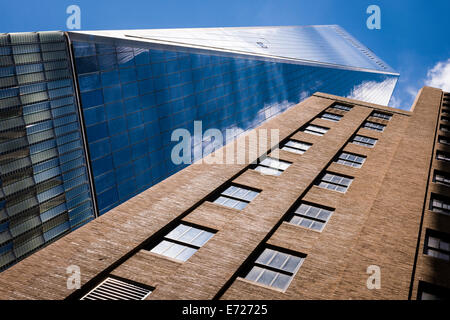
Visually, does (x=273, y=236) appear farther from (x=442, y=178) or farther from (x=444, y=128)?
(x=444, y=128)

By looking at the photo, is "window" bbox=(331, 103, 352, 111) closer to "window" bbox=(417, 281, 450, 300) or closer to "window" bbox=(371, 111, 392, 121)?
"window" bbox=(371, 111, 392, 121)

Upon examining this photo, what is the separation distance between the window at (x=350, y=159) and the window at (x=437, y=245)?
10.1 metres

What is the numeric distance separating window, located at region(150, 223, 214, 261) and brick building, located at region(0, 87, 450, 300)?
7 cm

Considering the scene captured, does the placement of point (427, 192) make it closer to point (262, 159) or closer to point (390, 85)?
point (262, 159)

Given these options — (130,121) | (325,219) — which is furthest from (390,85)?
(325,219)

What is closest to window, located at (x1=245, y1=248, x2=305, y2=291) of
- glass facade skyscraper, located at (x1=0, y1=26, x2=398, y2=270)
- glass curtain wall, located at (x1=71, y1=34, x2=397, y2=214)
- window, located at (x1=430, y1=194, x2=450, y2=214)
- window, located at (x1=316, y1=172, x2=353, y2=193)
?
window, located at (x1=316, y1=172, x2=353, y2=193)

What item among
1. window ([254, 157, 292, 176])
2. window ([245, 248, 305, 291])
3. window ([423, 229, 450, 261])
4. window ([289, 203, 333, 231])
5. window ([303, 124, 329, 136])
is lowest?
window ([423, 229, 450, 261])

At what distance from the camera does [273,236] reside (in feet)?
73.8

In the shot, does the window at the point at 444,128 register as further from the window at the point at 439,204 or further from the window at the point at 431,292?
the window at the point at 431,292

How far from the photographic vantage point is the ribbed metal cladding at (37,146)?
114 feet

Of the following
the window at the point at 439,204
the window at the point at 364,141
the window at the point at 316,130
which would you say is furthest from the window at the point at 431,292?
the window at the point at 316,130

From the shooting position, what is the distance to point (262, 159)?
31922mm

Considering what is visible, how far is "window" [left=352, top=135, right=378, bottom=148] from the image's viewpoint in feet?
123

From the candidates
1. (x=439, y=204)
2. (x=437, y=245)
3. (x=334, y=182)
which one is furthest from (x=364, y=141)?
(x=437, y=245)
